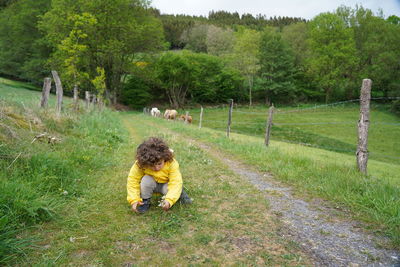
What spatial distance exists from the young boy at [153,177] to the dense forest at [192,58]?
32.2 metres

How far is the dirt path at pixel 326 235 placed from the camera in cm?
300

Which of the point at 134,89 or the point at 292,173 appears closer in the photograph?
the point at 292,173

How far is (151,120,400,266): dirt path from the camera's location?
9.85 ft

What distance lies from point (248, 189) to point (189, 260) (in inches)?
106

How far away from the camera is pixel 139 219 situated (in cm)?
383

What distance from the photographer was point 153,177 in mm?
4152

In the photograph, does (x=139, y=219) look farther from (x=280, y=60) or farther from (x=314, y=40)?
(x=314, y=40)

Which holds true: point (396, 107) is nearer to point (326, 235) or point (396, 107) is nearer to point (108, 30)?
point (108, 30)

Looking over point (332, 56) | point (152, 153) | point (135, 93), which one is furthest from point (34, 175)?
point (332, 56)

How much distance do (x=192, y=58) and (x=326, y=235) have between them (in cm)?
4975

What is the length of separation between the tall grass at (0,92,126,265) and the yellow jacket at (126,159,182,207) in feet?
3.28

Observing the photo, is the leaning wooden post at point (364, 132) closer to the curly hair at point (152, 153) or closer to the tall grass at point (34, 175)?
the curly hair at point (152, 153)

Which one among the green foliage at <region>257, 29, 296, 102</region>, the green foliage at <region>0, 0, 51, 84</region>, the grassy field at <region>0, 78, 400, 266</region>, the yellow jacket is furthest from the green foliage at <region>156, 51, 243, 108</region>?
the yellow jacket

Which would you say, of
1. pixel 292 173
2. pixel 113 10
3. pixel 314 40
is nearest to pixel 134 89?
pixel 113 10
